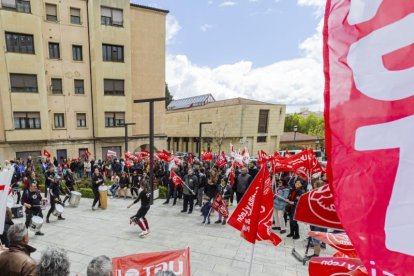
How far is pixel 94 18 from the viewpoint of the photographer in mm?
23906

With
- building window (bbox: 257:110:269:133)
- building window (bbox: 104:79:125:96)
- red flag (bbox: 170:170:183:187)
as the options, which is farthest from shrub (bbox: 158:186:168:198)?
building window (bbox: 257:110:269:133)

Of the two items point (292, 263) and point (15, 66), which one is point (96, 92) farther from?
point (292, 263)

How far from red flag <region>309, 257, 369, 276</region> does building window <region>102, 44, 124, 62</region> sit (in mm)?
26528

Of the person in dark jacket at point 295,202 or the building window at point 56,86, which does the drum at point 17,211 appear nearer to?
the person in dark jacket at point 295,202

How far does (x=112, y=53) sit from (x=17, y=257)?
25.0 m

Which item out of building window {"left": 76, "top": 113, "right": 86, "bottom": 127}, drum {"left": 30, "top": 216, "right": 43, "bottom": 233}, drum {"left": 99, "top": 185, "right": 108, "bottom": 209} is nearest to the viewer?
drum {"left": 30, "top": 216, "right": 43, "bottom": 233}

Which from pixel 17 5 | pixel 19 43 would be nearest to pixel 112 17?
pixel 17 5

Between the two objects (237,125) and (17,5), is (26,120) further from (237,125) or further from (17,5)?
(237,125)

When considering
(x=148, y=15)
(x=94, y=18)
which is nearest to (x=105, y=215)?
(x=94, y=18)

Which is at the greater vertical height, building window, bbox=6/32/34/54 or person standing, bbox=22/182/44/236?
building window, bbox=6/32/34/54

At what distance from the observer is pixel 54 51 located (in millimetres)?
22922

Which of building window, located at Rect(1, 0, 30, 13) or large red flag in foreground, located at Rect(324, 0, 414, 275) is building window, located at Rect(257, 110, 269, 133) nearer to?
building window, located at Rect(1, 0, 30, 13)

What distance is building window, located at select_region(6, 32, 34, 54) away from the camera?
2050 cm

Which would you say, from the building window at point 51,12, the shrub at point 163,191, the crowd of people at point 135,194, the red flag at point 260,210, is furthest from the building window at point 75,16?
the red flag at point 260,210
